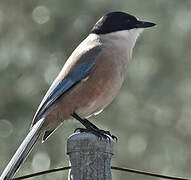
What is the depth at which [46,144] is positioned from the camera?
1073 centimetres

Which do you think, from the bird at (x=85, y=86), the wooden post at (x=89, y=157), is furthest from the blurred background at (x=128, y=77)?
the wooden post at (x=89, y=157)

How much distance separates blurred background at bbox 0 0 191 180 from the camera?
10914mm

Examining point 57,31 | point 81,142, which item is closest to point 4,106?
point 57,31

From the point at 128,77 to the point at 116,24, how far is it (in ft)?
14.0

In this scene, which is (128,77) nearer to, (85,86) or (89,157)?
(85,86)

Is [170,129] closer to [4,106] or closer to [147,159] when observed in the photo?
[147,159]

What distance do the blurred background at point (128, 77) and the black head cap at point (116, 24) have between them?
3.63m

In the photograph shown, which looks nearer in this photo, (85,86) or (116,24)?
(85,86)

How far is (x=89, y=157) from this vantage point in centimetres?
457

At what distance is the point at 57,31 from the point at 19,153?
19.8 feet

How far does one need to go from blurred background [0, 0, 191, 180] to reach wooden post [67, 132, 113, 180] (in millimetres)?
5940

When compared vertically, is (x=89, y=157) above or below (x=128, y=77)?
below

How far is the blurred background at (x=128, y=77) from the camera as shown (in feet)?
35.8

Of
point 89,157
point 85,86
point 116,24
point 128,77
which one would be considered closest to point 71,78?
point 85,86
